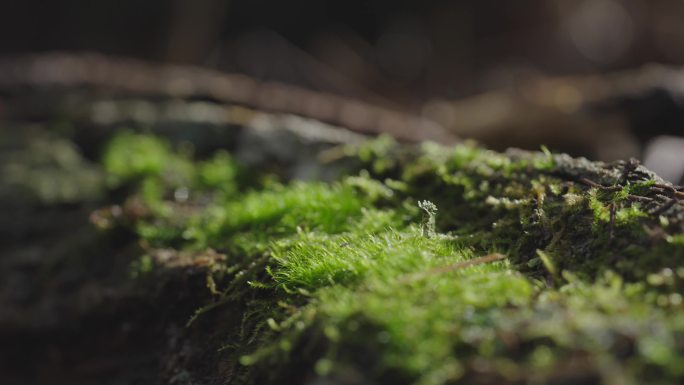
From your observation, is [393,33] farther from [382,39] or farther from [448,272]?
[448,272]

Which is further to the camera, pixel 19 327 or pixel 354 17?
pixel 354 17

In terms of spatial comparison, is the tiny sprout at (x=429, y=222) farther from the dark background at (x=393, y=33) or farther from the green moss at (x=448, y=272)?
the dark background at (x=393, y=33)

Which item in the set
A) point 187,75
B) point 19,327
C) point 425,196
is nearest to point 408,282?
point 425,196

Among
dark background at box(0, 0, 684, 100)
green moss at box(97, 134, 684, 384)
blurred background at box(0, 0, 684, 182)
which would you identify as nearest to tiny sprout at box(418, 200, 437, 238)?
green moss at box(97, 134, 684, 384)

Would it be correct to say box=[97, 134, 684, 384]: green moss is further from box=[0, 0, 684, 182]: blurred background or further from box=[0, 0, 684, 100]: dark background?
box=[0, 0, 684, 100]: dark background

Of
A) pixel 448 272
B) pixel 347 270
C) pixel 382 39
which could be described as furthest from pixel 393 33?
pixel 448 272

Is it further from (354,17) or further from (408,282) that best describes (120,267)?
(354,17)
